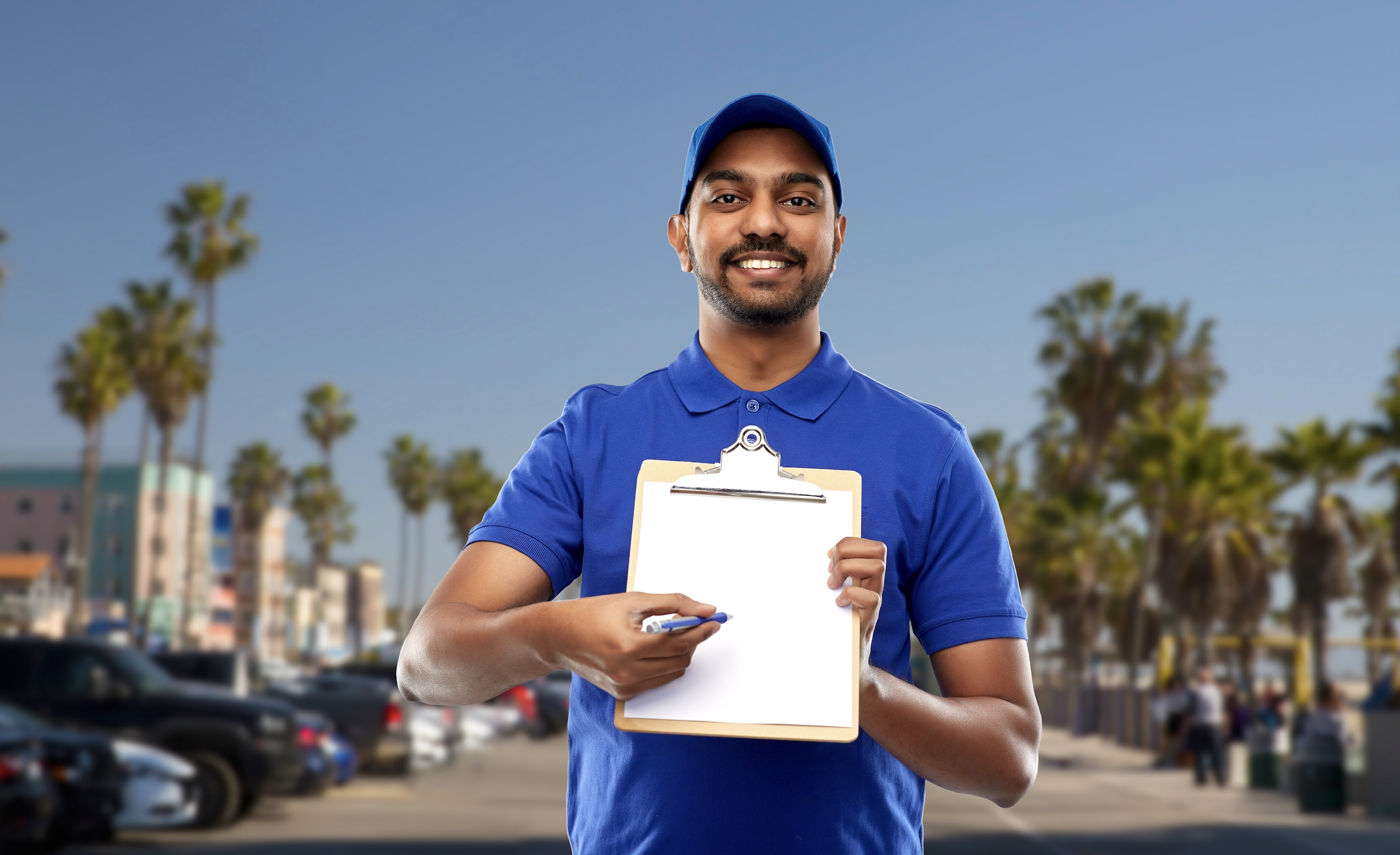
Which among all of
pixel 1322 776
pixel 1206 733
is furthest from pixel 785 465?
pixel 1206 733

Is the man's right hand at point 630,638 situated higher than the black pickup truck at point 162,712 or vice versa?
the man's right hand at point 630,638

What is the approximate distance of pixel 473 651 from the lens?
1.88 meters

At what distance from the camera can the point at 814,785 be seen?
6.53ft

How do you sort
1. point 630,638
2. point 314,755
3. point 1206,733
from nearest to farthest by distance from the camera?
1. point 630,638
2. point 314,755
3. point 1206,733

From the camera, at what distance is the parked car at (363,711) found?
79.5 ft

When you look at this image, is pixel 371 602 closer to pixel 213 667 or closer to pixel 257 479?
pixel 257 479

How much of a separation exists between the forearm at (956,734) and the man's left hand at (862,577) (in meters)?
0.07

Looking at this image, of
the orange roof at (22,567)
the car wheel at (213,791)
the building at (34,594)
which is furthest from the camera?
the orange roof at (22,567)

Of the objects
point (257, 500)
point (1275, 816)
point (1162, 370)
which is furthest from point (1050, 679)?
point (1275, 816)

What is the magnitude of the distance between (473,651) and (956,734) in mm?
628

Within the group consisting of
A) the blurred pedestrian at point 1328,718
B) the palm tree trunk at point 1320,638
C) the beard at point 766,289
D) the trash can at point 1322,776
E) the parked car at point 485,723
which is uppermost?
the beard at point 766,289

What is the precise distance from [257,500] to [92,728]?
60.7m

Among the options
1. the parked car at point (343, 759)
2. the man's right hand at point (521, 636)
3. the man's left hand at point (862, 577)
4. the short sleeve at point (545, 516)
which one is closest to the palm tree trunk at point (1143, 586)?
the parked car at point (343, 759)

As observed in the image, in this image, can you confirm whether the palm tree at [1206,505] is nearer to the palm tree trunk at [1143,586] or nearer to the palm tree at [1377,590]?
the palm tree trunk at [1143,586]
